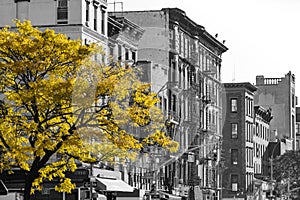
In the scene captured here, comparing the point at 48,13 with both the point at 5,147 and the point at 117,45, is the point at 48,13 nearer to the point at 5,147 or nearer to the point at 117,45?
the point at 117,45

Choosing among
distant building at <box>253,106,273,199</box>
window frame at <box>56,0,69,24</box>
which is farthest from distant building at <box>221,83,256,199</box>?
window frame at <box>56,0,69,24</box>

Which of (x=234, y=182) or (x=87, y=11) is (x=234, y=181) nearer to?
(x=234, y=182)

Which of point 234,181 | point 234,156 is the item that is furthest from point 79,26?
point 234,181

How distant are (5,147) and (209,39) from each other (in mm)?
37099

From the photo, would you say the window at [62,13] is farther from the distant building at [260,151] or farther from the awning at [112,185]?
the distant building at [260,151]

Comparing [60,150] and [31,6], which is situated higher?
[31,6]

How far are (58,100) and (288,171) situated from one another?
237 ft

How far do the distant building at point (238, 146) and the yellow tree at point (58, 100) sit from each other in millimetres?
59161

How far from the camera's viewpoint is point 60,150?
26938 millimetres

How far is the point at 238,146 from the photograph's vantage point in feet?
301

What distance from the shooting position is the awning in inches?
1481

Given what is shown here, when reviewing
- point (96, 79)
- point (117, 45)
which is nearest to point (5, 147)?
point (96, 79)

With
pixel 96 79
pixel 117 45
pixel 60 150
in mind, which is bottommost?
pixel 60 150

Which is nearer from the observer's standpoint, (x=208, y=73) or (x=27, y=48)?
(x=27, y=48)
